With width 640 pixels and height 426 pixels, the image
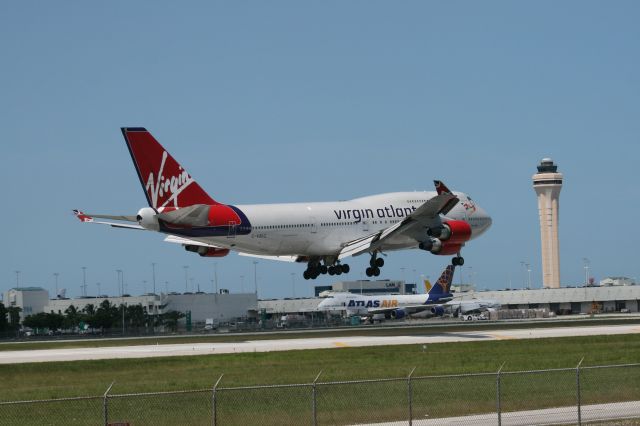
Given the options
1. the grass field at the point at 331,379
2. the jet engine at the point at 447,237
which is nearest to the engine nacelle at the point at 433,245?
the jet engine at the point at 447,237

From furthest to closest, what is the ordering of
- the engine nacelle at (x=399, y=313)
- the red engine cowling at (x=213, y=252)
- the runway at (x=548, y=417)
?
the engine nacelle at (x=399, y=313)
the red engine cowling at (x=213, y=252)
the runway at (x=548, y=417)

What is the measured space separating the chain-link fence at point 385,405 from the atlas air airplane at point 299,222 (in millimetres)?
31884

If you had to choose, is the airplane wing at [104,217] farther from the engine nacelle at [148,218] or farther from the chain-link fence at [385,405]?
the chain-link fence at [385,405]

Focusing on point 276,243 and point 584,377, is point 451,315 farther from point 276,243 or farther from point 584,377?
point 584,377

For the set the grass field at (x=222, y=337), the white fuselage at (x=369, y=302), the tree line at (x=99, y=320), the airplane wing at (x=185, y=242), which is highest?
the airplane wing at (x=185, y=242)

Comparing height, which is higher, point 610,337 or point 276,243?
point 276,243

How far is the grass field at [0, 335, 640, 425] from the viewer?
32.6 metres

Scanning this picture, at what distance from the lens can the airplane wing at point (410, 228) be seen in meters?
72.6

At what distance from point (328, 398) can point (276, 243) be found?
132 ft

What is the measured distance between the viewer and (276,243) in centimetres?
7562

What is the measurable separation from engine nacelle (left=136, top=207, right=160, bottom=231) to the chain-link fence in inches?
1229

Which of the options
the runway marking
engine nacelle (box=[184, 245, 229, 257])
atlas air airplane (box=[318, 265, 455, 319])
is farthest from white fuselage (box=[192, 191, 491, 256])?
atlas air airplane (box=[318, 265, 455, 319])

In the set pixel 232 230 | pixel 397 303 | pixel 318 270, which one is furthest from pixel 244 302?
pixel 232 230

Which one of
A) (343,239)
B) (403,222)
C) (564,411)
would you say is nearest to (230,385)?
(564,411)
